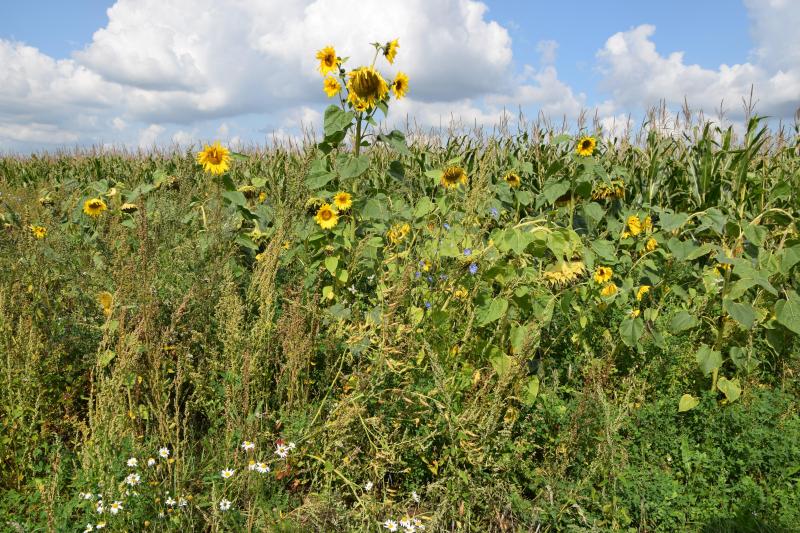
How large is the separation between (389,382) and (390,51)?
5.40ft

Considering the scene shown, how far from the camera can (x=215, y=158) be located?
3494 mm

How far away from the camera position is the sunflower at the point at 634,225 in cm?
407

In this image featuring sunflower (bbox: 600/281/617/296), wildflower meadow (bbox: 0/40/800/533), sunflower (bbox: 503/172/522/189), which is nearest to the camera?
wildflower meadow (bbox: 0/40/800/533)

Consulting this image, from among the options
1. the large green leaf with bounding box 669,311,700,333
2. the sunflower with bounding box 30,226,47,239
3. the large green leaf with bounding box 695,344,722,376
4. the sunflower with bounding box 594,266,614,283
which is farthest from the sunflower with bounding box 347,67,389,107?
the sunflower with bounding box 30,226,47,239

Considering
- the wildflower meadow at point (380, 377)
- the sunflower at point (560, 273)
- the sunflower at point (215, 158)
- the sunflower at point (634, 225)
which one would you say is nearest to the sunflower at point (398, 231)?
the wildflower meadow at point (380, 377)

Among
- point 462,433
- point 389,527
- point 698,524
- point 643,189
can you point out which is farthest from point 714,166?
point 389,527

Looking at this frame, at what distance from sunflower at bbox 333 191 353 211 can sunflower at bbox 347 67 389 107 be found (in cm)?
46

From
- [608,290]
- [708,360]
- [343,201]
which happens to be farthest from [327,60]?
Answer: [708,360]

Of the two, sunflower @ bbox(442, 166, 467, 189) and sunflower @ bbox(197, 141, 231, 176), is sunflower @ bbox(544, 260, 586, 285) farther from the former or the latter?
sunflower @ bbox(197, 141, 231, 176)

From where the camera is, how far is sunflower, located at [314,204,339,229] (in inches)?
117

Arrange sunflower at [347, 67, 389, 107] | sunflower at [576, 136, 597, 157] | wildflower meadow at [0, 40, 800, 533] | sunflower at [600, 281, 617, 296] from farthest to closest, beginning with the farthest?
1. sunflower at [576, 136, 597, 157]
2. sunflower at [600, 281, 617, 296]
3. sunflower at [347, 67, 389, 107]
4. wildflower meadow at [0, 40, 800, 533]

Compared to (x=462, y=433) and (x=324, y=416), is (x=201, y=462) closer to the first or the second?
(x=324, y=416)

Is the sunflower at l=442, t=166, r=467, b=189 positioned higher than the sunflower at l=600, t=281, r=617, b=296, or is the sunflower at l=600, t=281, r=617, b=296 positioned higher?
the sunflower at l=442, t=166, r=467, b=189

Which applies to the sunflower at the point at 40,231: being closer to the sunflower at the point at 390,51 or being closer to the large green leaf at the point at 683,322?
the sunflower at the point at 390,51
